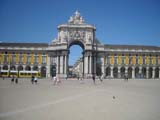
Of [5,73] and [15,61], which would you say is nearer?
[5,73]

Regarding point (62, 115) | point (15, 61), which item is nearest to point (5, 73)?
point (15, 61)

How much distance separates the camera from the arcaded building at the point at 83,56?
77.8m

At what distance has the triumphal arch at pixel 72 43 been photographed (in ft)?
251

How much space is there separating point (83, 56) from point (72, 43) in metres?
5.84

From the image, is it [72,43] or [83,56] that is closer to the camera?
[72,43]

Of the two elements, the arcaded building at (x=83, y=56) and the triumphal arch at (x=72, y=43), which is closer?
the triumphal arch at (x=72, y=43)

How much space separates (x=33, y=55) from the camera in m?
82.8

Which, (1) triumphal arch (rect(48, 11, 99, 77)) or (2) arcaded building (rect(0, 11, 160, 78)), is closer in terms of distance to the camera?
(1) triumphal arch (rect(48, 11, 99, 77))

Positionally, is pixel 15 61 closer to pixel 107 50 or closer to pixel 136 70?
pixel 107 50

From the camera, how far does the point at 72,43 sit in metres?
79.2

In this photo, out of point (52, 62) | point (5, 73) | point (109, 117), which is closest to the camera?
point (109, 117)

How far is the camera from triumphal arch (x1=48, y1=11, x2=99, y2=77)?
7650cm

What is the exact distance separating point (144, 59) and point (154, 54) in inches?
169

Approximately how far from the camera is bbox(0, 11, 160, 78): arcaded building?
7775cm
